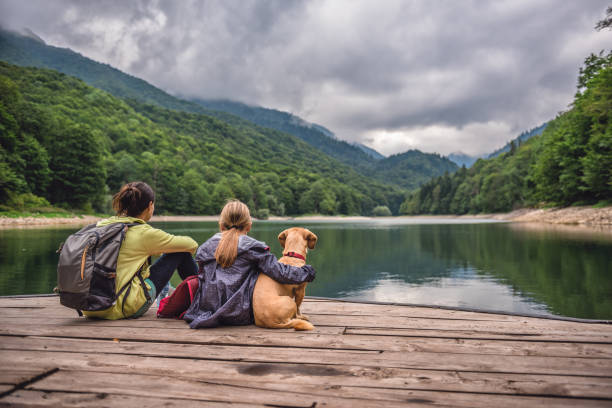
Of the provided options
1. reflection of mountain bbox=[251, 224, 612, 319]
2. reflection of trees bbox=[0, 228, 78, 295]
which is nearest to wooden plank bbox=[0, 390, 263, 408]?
reflection of mountain bbox=[251, 224, 612, 319]

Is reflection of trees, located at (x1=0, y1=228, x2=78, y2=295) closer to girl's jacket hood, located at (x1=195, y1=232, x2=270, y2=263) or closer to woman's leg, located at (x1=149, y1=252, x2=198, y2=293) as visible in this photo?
woman's leg, located at (x1=149, y1=252, x2=198, y2=293)

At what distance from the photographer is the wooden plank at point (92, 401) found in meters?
1.89

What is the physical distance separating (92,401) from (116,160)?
84.1 meters

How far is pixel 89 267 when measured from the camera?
10.5 ft

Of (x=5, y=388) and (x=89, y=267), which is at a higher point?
(x=89, y=267)

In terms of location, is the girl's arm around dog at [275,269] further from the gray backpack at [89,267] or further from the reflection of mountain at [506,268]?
the reflection of mountain at [506,268]

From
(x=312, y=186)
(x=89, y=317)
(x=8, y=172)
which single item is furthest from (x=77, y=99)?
(x=89, y=317)

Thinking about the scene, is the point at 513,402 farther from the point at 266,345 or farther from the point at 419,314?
the point at 419,314

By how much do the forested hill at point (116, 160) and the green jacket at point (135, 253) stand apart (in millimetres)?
39858

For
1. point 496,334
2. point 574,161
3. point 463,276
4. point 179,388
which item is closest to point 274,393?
point 179,388

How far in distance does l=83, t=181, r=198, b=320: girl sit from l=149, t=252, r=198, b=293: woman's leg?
0.01 m

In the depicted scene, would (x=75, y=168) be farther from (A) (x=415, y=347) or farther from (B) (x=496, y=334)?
(B) (x=496, y=334)

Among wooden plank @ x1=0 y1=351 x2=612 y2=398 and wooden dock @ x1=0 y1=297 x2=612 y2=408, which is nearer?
wooden dock @ x1=0 y1=297 x2=612 y2=408

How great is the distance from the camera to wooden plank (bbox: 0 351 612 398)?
209cm
